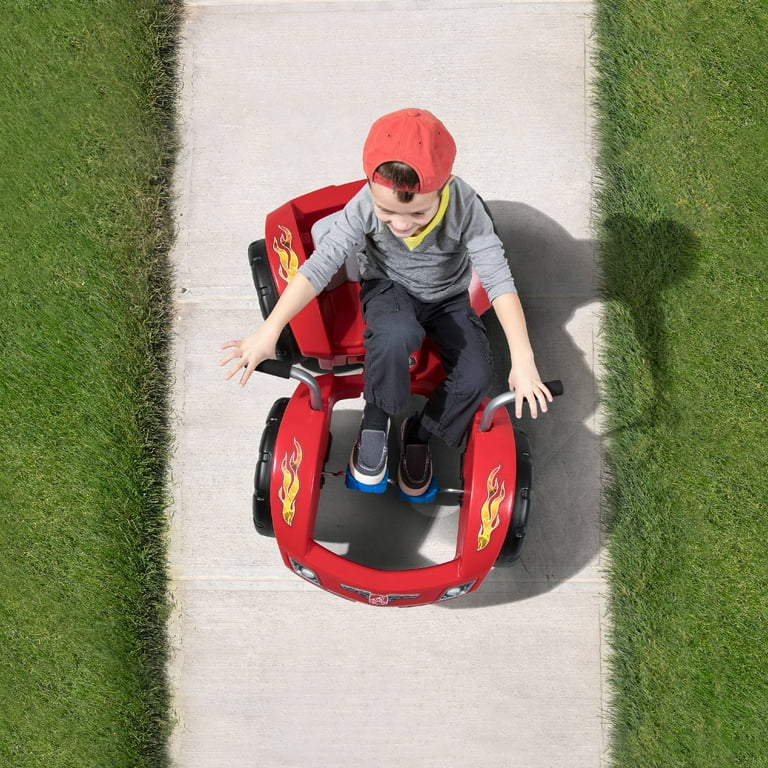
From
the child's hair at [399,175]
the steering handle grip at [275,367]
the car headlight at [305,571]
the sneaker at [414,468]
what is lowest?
the car headlight at [305,571]

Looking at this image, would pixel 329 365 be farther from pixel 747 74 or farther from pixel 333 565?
pixel 747 74

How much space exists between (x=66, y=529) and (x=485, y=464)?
3.95ft

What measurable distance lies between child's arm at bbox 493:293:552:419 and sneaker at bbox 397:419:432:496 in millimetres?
454

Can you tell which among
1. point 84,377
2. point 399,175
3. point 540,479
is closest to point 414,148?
point 399,175

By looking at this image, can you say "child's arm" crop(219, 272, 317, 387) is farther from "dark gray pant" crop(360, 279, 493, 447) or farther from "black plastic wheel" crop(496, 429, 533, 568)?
"black plastic wheel" crop(496, 429, 533, 568)

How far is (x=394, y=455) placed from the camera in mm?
2463

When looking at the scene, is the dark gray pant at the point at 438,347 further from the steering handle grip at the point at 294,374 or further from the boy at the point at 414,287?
the steering handle grip at the point at 294,374

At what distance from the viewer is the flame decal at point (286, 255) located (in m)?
2.20

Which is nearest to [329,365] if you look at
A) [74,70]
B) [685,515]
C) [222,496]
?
[222,496]

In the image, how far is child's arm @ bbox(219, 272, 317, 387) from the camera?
72.6 inches

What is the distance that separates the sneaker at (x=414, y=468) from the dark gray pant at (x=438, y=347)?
0.12 metres

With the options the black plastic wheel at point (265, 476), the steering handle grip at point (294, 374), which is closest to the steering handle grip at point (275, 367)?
the steering handle grip at point (294, 374)

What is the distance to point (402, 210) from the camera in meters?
1.74

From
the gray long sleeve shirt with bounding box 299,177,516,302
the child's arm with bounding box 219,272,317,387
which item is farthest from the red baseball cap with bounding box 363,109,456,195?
the child's arm with bounding box 219,272,317,387
